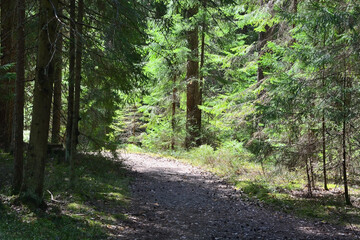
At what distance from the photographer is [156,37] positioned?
18547 millimetres

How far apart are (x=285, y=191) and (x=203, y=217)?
156 inches

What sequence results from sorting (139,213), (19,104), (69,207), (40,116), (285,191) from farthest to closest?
Result: (285,191), (139,213), (69,207), (19,104), (40,116)

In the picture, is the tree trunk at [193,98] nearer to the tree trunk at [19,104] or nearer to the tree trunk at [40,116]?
the tree trunk at [19,104]

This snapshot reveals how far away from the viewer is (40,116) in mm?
6195

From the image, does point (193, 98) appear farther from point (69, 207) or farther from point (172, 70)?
point (69, 207)

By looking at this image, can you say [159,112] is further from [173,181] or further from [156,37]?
[173,181]

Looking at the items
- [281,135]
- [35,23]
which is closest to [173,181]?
[281,135]

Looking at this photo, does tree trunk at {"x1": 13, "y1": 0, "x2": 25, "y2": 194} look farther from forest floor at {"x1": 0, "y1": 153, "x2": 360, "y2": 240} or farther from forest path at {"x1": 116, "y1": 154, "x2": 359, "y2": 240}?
forest path at {"x1": 116, "y1": 154, "x2": 359, "y2": 240}

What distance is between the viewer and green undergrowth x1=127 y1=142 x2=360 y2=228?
330 inches

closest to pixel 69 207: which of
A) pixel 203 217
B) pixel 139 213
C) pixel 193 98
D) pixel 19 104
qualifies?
pixel 139 213

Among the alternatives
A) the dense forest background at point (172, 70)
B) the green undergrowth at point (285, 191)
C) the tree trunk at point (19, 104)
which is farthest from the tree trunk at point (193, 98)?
the tree trunk at point (19, 104)

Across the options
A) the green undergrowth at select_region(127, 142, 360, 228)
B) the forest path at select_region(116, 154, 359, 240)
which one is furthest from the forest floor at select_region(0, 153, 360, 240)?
the green undergrowth at select_region(127, 142, 360, 228)

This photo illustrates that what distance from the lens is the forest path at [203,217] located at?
22.1 feet

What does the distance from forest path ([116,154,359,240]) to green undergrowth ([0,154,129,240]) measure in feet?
1.54
